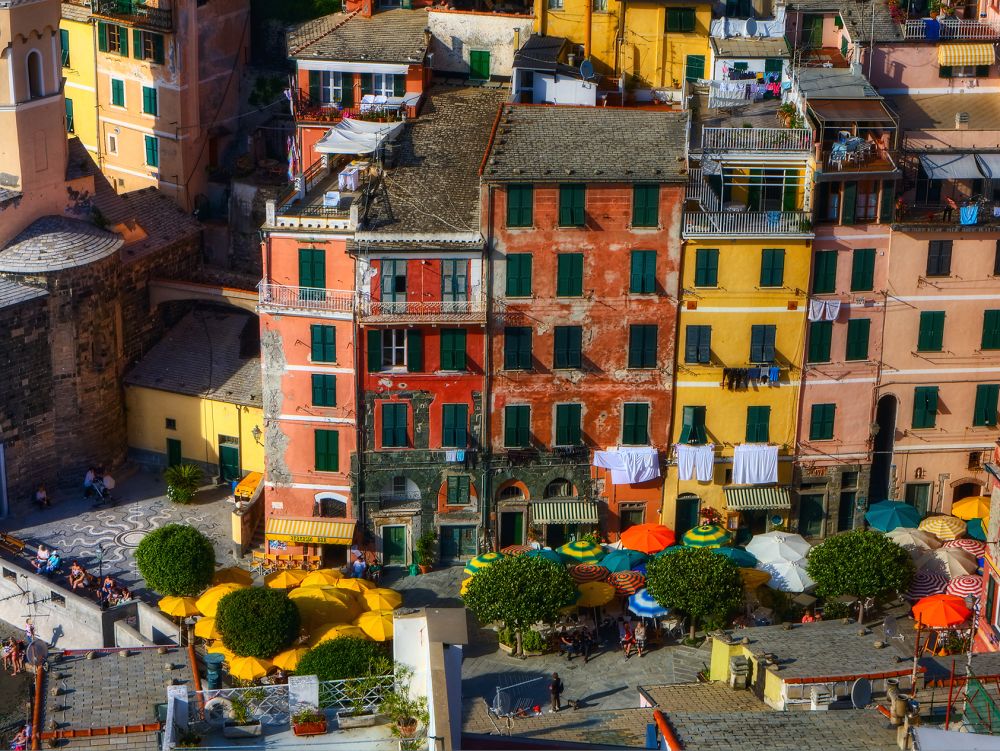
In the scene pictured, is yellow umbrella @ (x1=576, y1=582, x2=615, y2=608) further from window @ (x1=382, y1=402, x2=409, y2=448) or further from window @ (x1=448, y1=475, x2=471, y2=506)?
window @ (x1=382, y1=402, x2=409, y2=448)

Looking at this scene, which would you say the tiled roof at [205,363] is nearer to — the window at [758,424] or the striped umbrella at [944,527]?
the window at [758,424]

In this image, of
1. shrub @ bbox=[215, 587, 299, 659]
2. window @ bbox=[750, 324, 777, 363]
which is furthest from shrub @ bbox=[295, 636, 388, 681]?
window @ bbox=[750, 324, 777, 363]

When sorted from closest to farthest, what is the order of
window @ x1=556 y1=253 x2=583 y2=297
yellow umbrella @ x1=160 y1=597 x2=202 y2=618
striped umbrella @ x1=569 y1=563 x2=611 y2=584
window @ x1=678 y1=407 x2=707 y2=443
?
yellow umbrella @ x1=160 y1=597 x2=202 y2=618
striped umbrella @ x1=569 y1=563 x2=611 y2=584
window @ x1=556 y1=253 x2=583 y2=297
window @ x1=678 y1=407 x2=707 y2=443

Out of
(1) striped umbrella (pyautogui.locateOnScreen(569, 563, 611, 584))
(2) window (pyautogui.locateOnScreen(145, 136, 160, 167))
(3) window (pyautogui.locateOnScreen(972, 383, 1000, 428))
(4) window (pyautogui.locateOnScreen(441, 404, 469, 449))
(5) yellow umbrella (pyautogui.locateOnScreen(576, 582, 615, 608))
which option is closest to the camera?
A: (5) yellow umbrella (pyautogui.locateOnScreen(576, 582, 615, 608))

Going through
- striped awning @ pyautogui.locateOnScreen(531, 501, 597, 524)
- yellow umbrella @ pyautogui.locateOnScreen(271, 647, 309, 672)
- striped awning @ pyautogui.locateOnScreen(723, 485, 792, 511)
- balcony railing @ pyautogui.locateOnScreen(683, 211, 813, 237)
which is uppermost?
balcony railing @ pyautogui.locateOnScreen(683, 211, 813, 237)

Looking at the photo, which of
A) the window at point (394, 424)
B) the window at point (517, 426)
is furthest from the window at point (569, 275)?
the window at point (394, 424)

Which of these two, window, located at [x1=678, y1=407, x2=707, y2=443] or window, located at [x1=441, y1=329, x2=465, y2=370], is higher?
window, located at [x1=441, y1=329, x2=465, y2=370]
